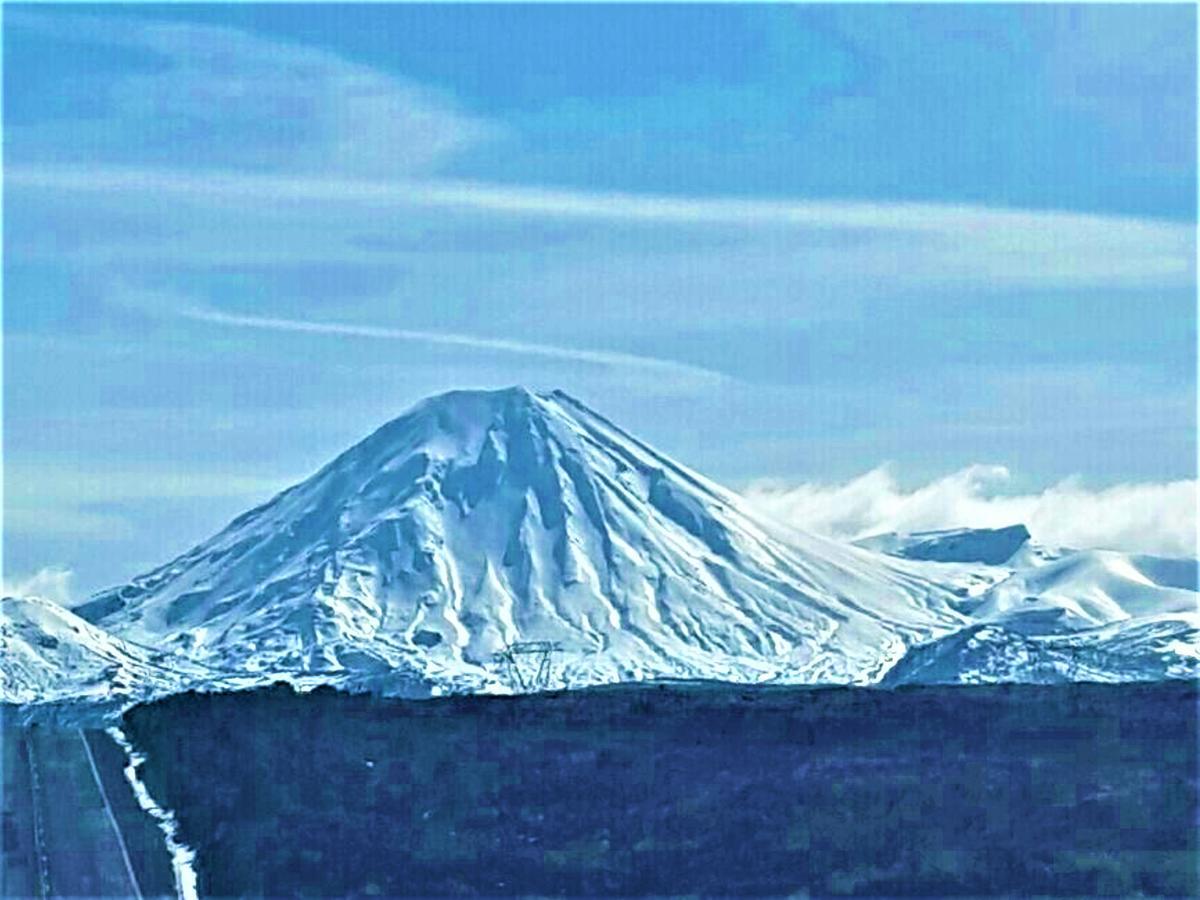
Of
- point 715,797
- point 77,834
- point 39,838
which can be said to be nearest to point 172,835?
point 77,834

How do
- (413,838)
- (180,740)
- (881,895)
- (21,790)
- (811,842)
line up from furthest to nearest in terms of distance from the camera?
(180,740)
(21,790)
(413,838)
(811,842)
(881,895)

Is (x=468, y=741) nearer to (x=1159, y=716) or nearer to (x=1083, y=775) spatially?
(x=1159, y=716)

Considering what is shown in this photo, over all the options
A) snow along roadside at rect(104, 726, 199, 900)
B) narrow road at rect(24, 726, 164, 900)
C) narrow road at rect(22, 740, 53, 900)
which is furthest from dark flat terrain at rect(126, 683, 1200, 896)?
narrow road at rect(22, 740, 53, 900)

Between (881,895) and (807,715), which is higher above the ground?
(807,715)

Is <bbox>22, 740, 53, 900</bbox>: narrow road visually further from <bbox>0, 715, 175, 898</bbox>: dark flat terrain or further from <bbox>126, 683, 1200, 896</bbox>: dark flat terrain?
<bbox>126, 683, 1200, 896</bbox>: dark flat terrain

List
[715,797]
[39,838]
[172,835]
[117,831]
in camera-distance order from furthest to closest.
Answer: [117,831], [39,838], [715,797], [172,835]

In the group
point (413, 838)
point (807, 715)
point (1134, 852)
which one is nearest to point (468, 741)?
point (807, 715)

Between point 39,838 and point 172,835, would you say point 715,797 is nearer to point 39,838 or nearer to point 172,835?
point 172,835

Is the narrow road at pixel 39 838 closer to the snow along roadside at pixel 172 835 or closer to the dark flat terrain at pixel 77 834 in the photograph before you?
the dark flat terrain at pixel 77 834

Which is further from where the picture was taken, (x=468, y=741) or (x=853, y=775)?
(x=468, y=741)
